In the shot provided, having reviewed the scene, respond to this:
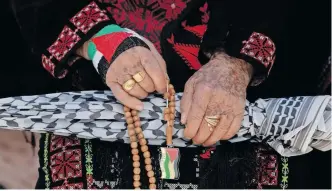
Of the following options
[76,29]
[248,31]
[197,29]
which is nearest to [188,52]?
[197,29]

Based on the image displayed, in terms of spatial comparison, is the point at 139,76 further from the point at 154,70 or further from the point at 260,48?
the point at 260,48

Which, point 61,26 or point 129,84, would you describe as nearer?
point 129,84

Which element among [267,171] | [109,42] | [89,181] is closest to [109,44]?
[109,42]

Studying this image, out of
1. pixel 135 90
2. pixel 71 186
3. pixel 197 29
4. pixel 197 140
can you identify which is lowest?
pixel 71 186

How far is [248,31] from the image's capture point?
1.38 metres

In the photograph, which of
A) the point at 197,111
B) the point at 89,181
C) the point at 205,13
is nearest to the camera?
the point at 197,111

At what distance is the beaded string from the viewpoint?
1283mm

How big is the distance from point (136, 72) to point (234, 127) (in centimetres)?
24

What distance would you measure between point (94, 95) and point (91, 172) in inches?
7.0

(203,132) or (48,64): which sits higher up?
(48,64)

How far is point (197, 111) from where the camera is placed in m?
1.26

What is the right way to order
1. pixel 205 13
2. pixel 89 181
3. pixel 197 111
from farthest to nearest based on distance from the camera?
pixel 205 13
pixel 89 181
pixel 197 111

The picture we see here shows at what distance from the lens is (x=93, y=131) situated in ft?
4.30

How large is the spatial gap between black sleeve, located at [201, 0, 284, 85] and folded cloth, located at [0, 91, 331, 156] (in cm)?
11
